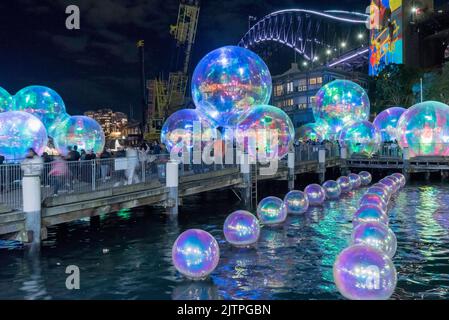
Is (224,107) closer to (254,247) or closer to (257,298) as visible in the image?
(254,247)

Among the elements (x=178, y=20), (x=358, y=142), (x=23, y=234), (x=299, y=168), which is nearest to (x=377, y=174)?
(x=358, y=142)

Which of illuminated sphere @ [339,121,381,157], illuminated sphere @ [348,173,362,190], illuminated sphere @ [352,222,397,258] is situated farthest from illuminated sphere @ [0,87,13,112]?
illuminated sphere @ [339,121,381,157]

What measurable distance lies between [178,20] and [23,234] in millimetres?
71489

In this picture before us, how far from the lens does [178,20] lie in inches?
3177

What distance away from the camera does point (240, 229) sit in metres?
14.8

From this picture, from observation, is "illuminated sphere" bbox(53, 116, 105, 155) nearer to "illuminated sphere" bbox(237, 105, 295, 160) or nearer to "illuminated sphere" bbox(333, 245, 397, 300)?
"illuminated sphere" bbox(237, 105, 295, 160)

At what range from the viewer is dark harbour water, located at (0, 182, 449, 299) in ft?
35.3

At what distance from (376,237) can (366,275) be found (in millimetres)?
3166

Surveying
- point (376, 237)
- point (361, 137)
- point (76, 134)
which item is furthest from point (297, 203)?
point (361, 137)

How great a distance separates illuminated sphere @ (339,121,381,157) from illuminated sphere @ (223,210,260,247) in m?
21.5

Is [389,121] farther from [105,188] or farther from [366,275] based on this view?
[366,275]

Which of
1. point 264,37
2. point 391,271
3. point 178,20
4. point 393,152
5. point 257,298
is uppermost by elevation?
point 264,37

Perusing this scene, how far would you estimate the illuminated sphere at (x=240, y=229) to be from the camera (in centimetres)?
1482

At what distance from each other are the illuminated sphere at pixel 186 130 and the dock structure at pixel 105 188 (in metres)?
1.78
